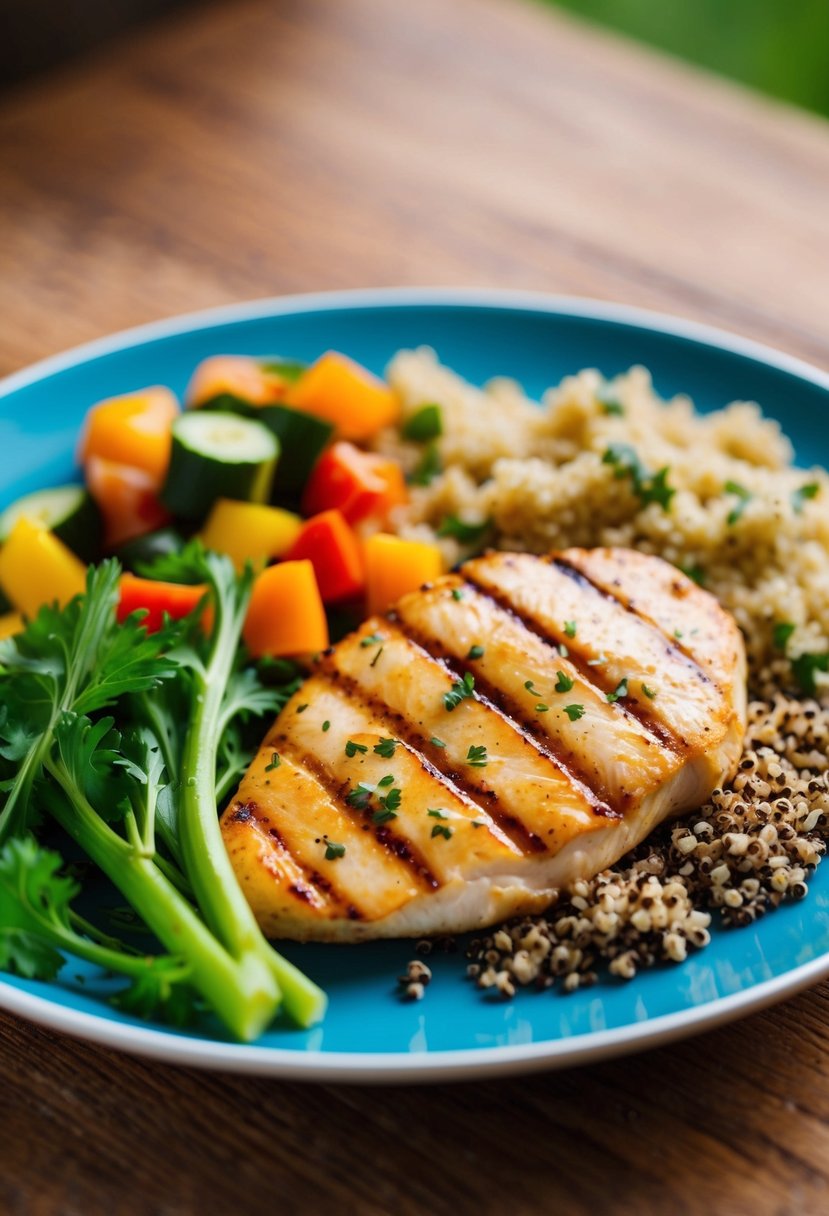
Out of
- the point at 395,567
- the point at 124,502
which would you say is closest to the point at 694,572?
the point at 395,567

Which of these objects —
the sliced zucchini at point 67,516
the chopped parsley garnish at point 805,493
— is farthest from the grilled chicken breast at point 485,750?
the sliced zucchini at point 67,516

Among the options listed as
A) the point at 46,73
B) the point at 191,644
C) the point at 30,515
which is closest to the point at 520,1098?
the point at 191,644

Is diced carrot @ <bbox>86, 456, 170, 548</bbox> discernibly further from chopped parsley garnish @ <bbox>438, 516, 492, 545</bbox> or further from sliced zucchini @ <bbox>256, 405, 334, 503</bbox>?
chopped parsley garnish @ <bbox>438, 516, 492, 545</bbox>

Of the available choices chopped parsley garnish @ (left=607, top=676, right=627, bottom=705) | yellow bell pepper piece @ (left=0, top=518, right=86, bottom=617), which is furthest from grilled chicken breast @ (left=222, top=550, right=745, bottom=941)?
yellow bell pepper piece @ (left=0, top=518, right=86, bottom=617)

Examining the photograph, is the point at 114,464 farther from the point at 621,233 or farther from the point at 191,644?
the point at 621,233

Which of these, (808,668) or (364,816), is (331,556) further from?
(808,668)

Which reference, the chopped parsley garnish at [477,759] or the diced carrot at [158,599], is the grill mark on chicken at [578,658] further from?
the diced carrot at [158,599]

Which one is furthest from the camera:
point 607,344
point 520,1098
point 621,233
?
point 621,233
